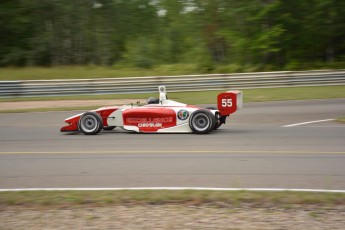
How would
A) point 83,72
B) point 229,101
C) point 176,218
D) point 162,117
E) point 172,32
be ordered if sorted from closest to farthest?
point 176,218
point 229,101
point 162,117
point 83,72
point 172,32

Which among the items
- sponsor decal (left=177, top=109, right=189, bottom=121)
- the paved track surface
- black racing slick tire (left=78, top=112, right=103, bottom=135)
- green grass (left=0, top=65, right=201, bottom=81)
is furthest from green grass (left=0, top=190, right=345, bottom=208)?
green grass (left=0, top=65, right=201, bottom=81)

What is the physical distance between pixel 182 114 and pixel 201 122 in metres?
0.49

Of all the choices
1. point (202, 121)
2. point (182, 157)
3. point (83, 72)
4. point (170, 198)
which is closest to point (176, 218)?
point (170, 198)

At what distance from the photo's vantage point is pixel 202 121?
486 inches

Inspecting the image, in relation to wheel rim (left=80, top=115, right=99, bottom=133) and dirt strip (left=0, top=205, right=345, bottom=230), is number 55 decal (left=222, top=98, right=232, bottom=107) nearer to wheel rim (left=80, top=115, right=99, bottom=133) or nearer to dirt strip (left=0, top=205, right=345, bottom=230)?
wheel rim (left=80, top=115, right=99, bottom=133)

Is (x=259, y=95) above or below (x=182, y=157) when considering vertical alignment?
above

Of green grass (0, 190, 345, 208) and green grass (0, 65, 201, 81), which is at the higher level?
green grass (0, 65, 201, 81)

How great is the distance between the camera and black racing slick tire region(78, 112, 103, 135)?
507 inches

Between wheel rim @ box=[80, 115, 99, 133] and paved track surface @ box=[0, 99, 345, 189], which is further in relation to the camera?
wheel rim @ box=[80, 115, 99, 133]

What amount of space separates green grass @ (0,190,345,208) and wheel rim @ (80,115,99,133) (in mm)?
6117

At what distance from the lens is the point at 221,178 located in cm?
775

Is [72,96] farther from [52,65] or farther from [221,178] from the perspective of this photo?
[221,178]

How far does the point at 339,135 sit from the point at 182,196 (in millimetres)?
6618

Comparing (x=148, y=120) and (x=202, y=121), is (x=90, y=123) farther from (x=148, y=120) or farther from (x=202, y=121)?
(x=202, y=121)
